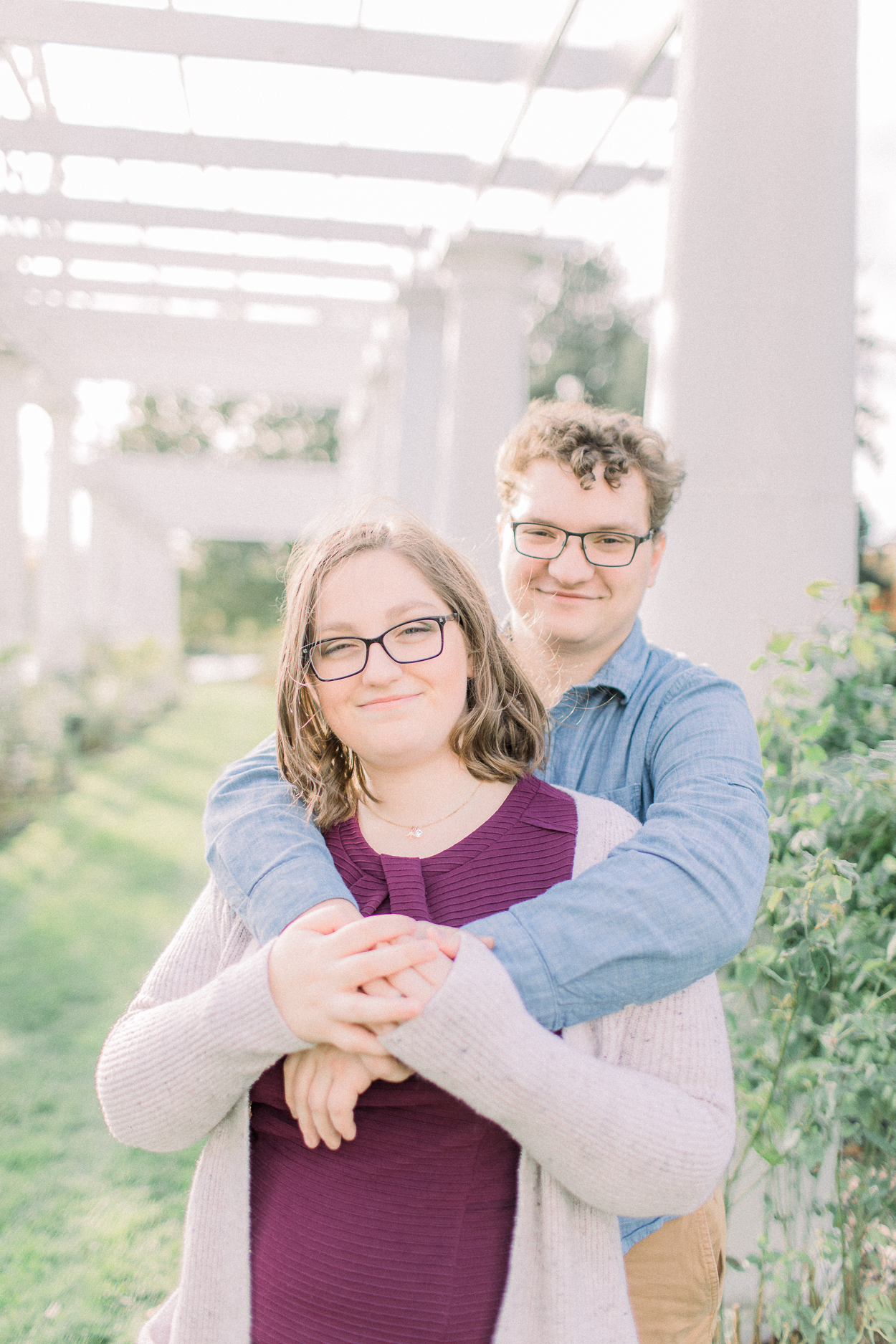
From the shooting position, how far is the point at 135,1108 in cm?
137

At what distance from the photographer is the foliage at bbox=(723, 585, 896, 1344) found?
1.93m

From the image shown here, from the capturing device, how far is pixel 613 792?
71.0 inches

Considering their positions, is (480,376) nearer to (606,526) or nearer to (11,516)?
(11,516)

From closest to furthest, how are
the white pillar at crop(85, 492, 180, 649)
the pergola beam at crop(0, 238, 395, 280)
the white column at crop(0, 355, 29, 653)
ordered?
the pergola beam at crop(0, 238, 395, 280)
the white column at crop(0, 355, 29, 653)
the white pillar at crop(85, 492, 180, 649)

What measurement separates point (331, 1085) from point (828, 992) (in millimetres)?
1222

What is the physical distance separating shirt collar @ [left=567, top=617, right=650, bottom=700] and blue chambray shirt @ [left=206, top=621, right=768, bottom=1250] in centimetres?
8

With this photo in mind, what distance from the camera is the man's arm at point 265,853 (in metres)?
1.38

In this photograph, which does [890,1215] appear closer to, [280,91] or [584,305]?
A: [280,91]

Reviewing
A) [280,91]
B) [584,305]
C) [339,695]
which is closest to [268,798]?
[339,695]

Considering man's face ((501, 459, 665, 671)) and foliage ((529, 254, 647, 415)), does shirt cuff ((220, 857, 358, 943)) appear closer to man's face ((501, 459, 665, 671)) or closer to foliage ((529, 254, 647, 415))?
man's face ((501, 459, 665, 671))

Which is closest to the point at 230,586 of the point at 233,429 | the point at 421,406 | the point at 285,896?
the point at 233,429

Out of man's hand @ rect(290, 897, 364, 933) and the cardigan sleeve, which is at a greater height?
man's hand @ rect(290, 897, 364, 933)

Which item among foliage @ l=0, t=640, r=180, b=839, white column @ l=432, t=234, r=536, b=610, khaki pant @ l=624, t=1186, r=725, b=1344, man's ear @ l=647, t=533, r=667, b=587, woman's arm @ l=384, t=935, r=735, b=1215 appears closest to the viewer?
woman's arm @ l=384, t=935, r=735, b=1215

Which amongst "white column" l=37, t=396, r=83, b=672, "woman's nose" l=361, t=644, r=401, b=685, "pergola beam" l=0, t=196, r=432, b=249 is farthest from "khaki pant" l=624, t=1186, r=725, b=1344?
"white column" l=37, t=396, r=83, b=672
